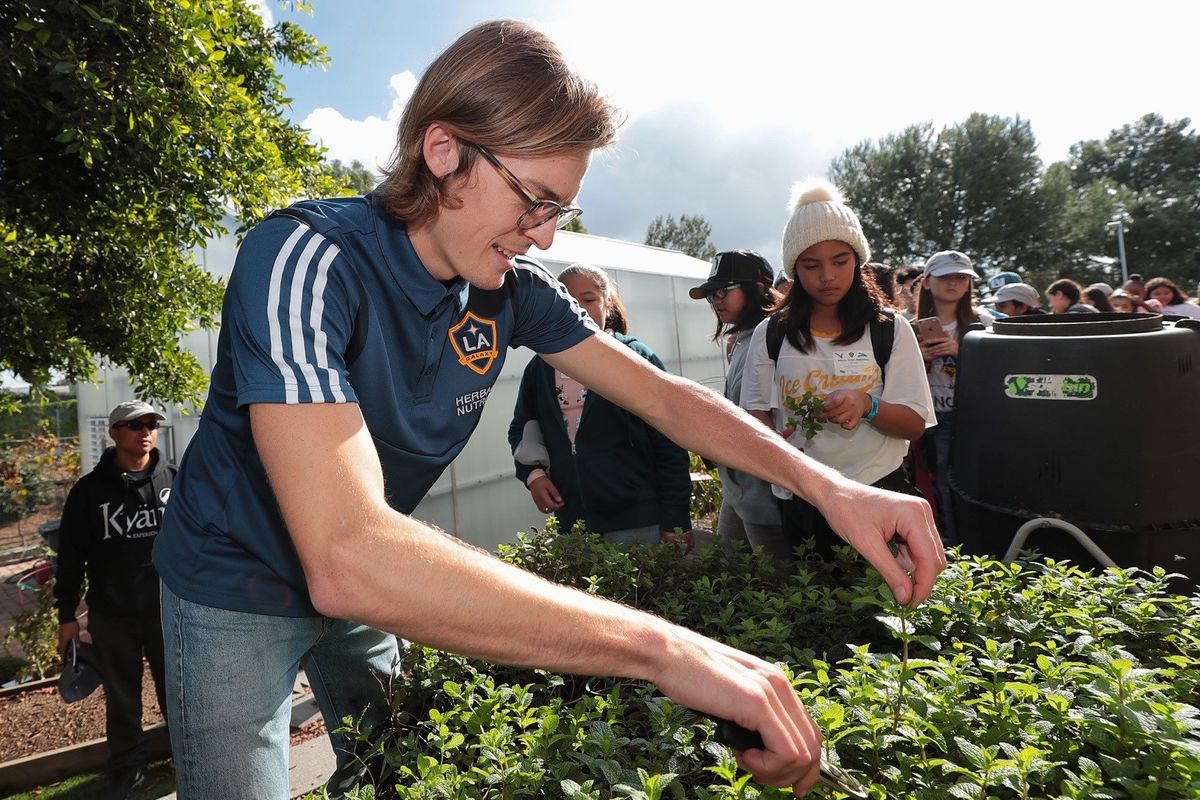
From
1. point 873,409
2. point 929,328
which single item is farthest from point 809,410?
point 929,328

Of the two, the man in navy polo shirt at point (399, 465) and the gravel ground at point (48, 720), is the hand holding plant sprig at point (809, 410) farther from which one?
the gravel ground at point (48, 720)

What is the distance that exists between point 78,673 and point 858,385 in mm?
4903

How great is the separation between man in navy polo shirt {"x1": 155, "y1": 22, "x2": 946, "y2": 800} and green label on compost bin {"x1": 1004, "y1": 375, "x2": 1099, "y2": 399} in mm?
1668

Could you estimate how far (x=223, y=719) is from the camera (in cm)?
143

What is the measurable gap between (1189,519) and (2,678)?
27.2ft

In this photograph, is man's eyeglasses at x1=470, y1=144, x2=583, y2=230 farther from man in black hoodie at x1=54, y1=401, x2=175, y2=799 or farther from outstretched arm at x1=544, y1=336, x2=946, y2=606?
man in black hoodie at x1=54, y1=401, x2=175, y2=799

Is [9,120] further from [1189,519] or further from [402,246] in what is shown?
[1189,519]

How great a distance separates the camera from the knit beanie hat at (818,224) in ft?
10.4

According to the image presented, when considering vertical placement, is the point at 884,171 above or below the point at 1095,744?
above

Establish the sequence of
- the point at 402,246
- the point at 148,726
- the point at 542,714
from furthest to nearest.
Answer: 1. the point at 148,726
2. the point at 402,246
3. the point at 542,714

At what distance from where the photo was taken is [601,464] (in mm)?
3842

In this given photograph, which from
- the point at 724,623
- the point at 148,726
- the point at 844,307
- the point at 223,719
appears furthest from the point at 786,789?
the point at 148,726

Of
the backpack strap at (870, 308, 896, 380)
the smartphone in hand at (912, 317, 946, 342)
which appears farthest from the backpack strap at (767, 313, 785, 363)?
the smartphone in hand at (912, 317, 946, 342)

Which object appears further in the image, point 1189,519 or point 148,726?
point 148,726
